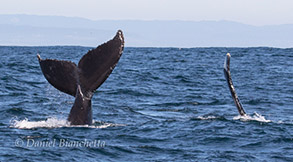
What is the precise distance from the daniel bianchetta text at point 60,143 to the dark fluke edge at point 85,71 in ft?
2.18

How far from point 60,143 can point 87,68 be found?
4.37 feet

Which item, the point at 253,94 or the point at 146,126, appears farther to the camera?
the point at 253,94

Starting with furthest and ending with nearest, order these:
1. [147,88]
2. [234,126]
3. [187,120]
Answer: [147,88], [187,120], [234,126]

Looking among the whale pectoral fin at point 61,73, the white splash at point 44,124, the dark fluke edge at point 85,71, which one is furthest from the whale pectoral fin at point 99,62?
the white splash at point 44,124

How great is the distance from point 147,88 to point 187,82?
3331 mm

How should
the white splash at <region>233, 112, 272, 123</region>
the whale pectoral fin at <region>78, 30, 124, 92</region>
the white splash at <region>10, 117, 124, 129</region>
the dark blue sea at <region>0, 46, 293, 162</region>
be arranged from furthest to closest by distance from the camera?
the white splash at <region>233, 112, 272, 123</region>, the white splash at <region>10, 117, 124, 129</region>, the whale pectoral fin at <region>78, 30, 124, 92</region>, the dark blue sea at <region>0, 46, 293, 162</region>

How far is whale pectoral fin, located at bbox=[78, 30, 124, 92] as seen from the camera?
380 inches

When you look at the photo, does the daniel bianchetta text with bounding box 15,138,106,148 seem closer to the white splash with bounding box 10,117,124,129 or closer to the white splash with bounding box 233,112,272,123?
the white splash with bounding box 10,117,124,129

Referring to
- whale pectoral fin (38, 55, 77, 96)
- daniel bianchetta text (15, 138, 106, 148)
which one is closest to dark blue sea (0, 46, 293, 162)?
daniel bianchetta text (15, 138, 106, 148)

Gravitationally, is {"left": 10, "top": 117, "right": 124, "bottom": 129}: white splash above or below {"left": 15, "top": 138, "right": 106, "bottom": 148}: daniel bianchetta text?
above

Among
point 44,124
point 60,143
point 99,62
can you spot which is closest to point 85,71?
point 99,62

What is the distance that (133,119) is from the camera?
511 inches

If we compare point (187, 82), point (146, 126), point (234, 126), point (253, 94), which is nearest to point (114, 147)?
point (146, 126)

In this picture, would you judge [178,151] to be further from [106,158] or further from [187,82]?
[187,82]
